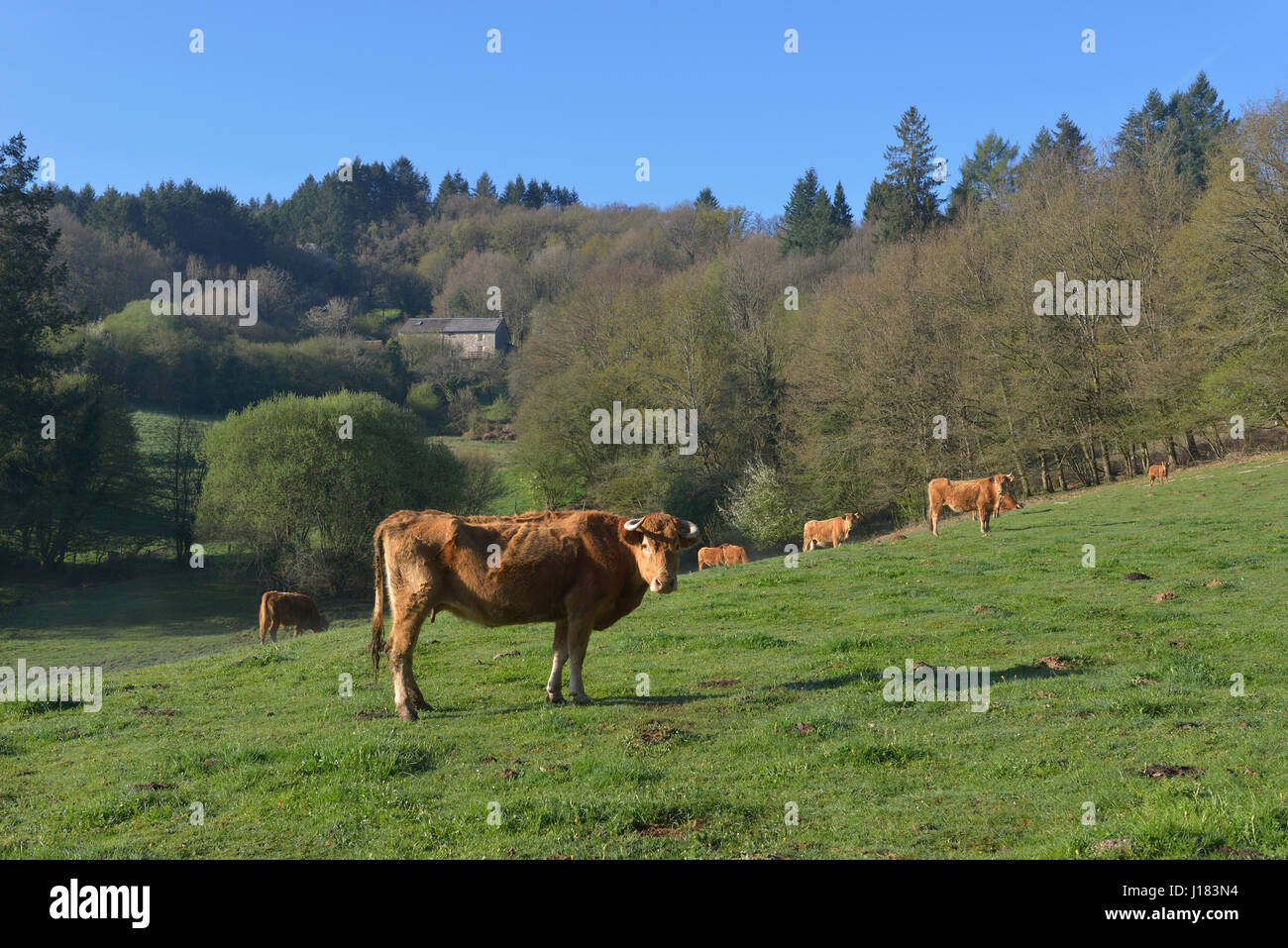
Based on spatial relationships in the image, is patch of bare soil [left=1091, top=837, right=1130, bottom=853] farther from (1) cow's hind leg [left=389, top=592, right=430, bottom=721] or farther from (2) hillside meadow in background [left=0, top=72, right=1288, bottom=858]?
(1) cow's hind leg [left=389, top=592, right=430, bottom=721]

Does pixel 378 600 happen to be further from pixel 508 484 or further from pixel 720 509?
pixel 508 484

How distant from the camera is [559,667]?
470 inches

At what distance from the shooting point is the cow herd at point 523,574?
465 inches

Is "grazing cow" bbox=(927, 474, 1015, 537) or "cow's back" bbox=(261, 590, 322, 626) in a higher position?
"grazing cow" bbox=(927, 474, 1015, 537)

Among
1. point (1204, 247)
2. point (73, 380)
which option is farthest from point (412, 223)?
point (1204, 247)

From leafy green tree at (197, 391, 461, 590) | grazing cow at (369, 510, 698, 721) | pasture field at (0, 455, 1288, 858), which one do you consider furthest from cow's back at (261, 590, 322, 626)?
grazing cow at (369, 510, 698, 721)

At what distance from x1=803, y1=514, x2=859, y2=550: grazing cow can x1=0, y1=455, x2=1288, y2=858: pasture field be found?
1898cm

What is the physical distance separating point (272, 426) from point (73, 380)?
13137 millimetres

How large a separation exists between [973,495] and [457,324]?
101m

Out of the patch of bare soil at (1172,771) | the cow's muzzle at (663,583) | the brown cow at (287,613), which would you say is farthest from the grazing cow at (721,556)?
the patch of bare soil at (1172,771)

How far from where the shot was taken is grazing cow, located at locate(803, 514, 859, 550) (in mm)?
38588

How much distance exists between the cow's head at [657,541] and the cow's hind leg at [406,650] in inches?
114
